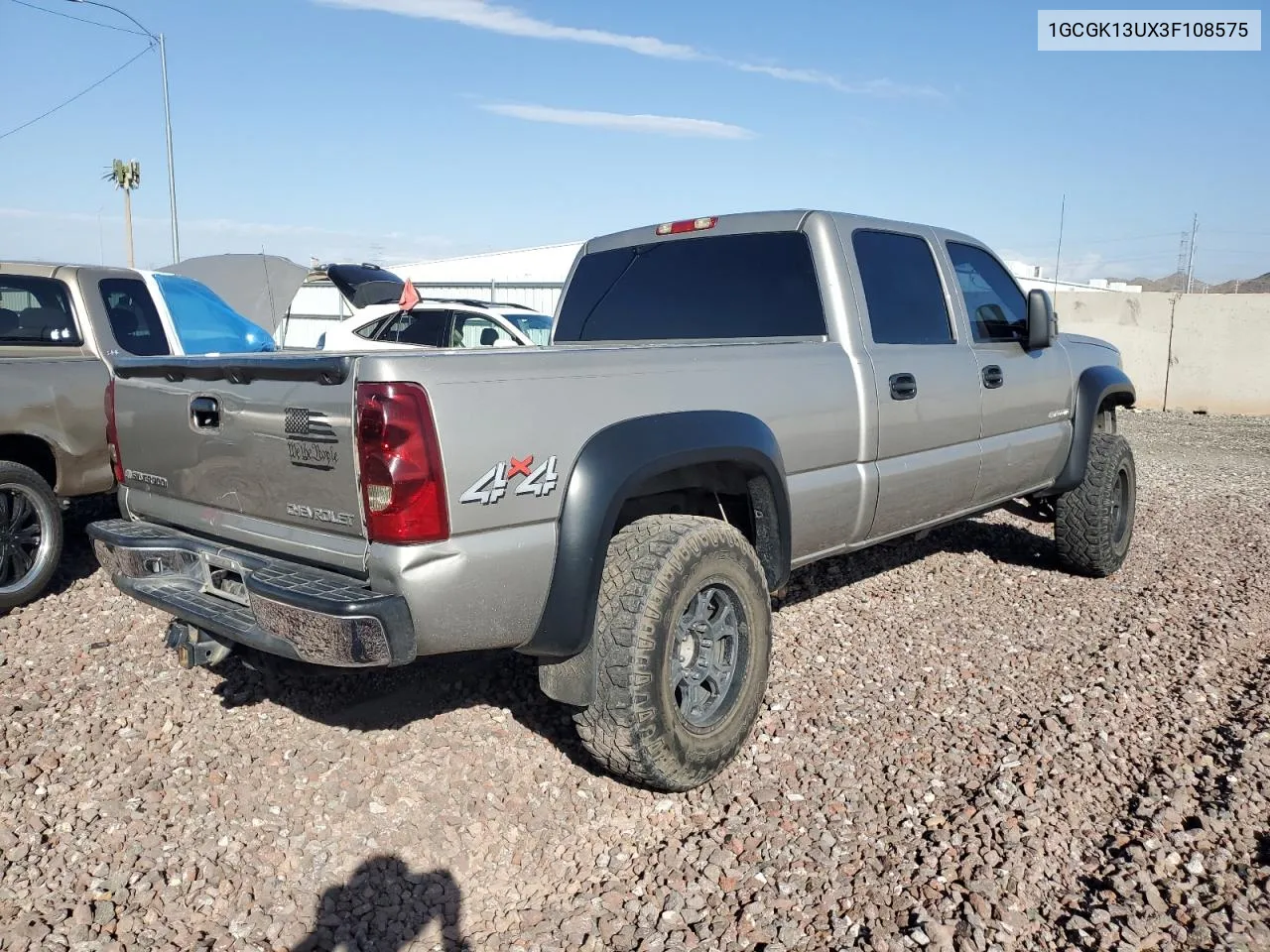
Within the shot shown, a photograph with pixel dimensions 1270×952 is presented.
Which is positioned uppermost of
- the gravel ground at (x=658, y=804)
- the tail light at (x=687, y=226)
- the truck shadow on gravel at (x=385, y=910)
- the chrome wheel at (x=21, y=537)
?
the tail light at (x=687, y=226)

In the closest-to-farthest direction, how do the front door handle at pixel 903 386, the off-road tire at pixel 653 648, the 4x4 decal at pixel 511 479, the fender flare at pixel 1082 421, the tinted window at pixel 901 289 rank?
the 4x4 decal at pixel 511 479
the off-road tire at pixel 653 648
the front door handle at pixel 903 386
the tinted window at pixel 901 289
the fender flare at pixel 1082 421

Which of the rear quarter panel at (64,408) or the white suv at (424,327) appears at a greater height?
the white suv at (424,327)

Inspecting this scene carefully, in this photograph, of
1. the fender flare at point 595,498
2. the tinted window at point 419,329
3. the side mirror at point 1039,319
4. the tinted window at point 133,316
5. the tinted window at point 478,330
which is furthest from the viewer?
the tinted window at point 478,330

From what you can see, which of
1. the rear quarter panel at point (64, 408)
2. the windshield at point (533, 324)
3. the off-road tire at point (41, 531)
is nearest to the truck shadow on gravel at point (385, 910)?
the off-road tire at point (41, 531)

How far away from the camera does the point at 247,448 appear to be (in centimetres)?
298

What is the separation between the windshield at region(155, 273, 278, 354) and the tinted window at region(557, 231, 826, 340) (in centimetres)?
257

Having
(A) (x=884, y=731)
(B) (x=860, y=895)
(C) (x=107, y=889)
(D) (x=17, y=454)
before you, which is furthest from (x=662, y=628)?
(D) (x=17, y=454)

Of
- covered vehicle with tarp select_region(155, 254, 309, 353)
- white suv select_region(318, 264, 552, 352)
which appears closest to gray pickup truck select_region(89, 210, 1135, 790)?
white suv select_region(318, 264, 552, 352)

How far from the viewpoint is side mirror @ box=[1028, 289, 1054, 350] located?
4934mm

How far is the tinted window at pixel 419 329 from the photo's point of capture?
11.0 m

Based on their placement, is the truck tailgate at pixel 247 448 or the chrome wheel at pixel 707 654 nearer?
the truck tailgate at pixel 247 448

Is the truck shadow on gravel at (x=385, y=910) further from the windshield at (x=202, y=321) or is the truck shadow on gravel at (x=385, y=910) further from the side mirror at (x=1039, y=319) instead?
the windshield at (x=202, y=321)

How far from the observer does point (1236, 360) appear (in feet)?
54.9

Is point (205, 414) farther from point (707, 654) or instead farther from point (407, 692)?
point (707, 654)
